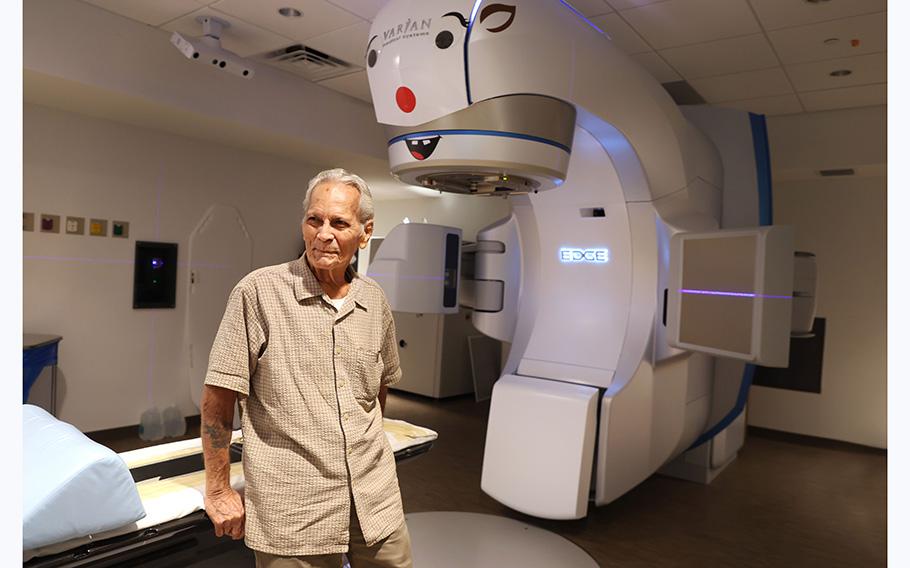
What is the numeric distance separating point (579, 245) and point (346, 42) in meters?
1.94

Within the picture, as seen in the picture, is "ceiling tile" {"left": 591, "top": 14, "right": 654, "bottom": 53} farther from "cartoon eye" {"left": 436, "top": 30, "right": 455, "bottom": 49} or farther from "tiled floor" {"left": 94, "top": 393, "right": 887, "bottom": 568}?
"tiled floor" {"left": 94, "top": 393, "right": 887, "bottom": 568}

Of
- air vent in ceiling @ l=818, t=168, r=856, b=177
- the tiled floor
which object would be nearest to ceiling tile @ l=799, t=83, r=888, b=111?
air vent in ceiling @ l=818, t=168, r=856, b=177

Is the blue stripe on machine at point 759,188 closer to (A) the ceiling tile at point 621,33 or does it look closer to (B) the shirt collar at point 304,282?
(A) the ceiling tile at point 621,33

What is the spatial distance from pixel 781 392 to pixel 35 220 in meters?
5.79

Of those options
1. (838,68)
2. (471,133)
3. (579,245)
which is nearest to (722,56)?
(838,68)

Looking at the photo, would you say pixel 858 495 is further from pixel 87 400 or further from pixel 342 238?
pixel 87 400

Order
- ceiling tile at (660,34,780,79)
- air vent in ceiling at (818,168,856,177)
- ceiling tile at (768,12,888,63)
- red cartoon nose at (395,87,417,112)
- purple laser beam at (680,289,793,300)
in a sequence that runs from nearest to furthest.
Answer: red cartoon nose at (395,87,417,112) < purple laser beam at (680,289,793,300) < ceiling tile at (768,12,888,63) < ceiling tile at (660,34,780,79) < air vent in ceiling at (818,168,856,177)

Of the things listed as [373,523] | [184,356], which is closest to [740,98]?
[373,523]

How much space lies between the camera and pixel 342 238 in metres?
1.50

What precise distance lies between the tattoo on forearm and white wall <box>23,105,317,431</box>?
3.39 metres

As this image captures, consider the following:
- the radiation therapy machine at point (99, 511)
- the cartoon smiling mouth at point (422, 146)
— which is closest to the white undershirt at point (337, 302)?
the radiation therapy machine at point (99, 511)

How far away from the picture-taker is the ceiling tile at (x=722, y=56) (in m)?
3.53

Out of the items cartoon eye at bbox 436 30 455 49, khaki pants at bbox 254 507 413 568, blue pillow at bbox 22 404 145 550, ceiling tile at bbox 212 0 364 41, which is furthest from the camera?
ceiling tile at bbox 212 0 364 41

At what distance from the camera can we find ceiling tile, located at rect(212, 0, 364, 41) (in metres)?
3.36
